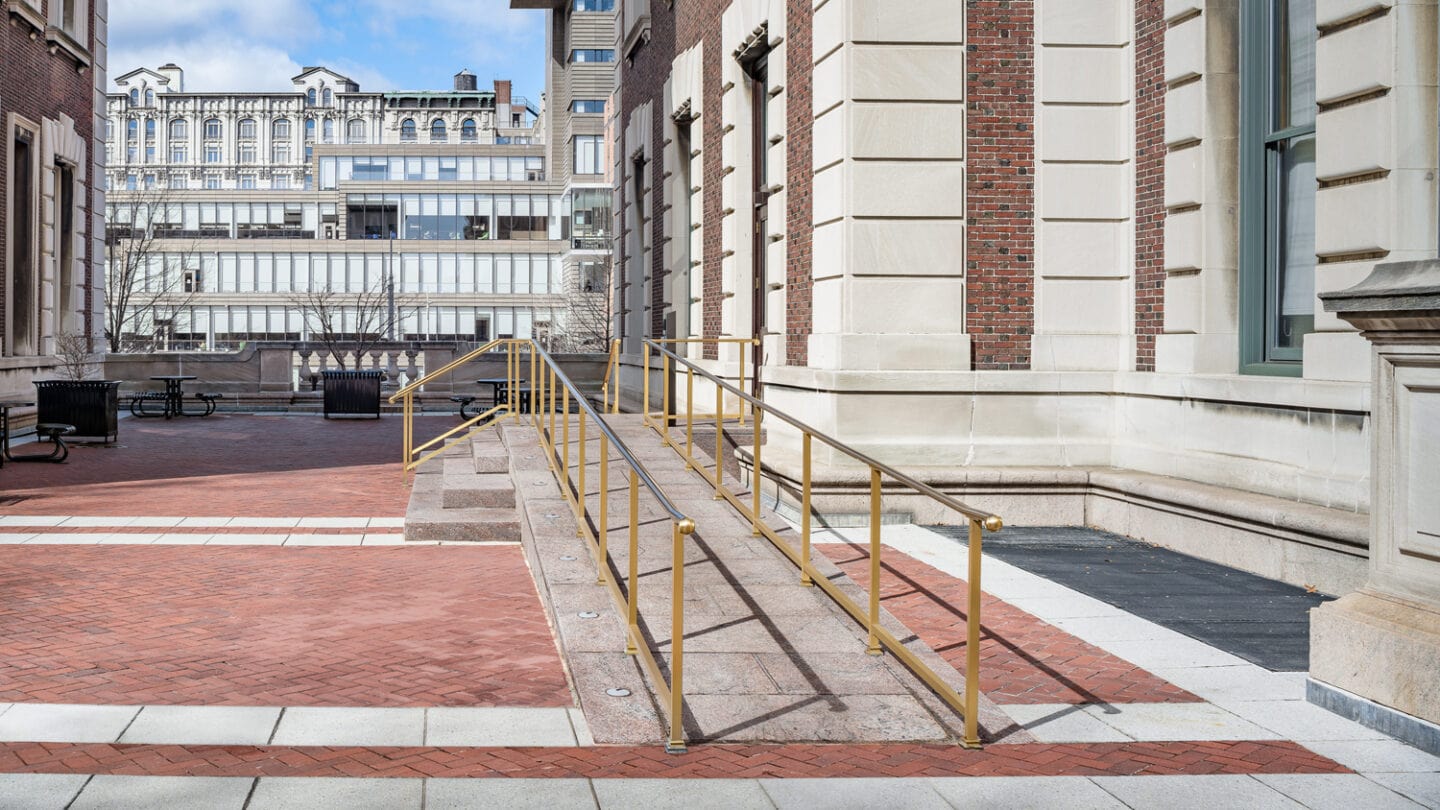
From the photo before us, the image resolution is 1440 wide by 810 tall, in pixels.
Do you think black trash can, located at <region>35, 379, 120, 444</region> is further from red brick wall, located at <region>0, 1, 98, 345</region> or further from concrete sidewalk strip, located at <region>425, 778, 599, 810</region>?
concrete sidewalk strip, located at <region>425, 778, 599, 810</region>

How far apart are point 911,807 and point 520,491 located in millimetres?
6898

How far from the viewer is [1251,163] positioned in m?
11.2

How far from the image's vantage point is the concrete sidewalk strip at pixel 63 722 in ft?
19.7

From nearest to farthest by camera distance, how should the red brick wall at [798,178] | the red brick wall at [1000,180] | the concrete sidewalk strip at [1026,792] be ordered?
the concrete sidewalk strip at [1026,792]
the red brick wall at [1000,180]
the red brick wall at [798,178]

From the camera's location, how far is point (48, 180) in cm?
2580

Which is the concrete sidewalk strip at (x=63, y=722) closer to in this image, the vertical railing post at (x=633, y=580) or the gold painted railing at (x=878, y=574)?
the vertical railing post at (x=633, y=580)

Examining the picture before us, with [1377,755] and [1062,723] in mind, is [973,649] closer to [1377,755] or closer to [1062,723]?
[1062,723]

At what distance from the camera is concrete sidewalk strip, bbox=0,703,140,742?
6.02 m

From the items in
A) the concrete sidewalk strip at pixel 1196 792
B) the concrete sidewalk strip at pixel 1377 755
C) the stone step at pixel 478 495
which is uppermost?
the stone step at pixel 478 495

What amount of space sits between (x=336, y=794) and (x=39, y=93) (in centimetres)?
2410

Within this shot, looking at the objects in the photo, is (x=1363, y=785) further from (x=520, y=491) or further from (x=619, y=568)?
(x=520, y=491)

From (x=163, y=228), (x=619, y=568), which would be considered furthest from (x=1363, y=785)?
(x=163, y=228)

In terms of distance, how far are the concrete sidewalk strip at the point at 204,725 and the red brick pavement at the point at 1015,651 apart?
11.6 ft

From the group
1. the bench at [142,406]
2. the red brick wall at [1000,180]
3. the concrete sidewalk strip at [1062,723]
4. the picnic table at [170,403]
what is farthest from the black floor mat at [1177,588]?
the bench at [142,406]
